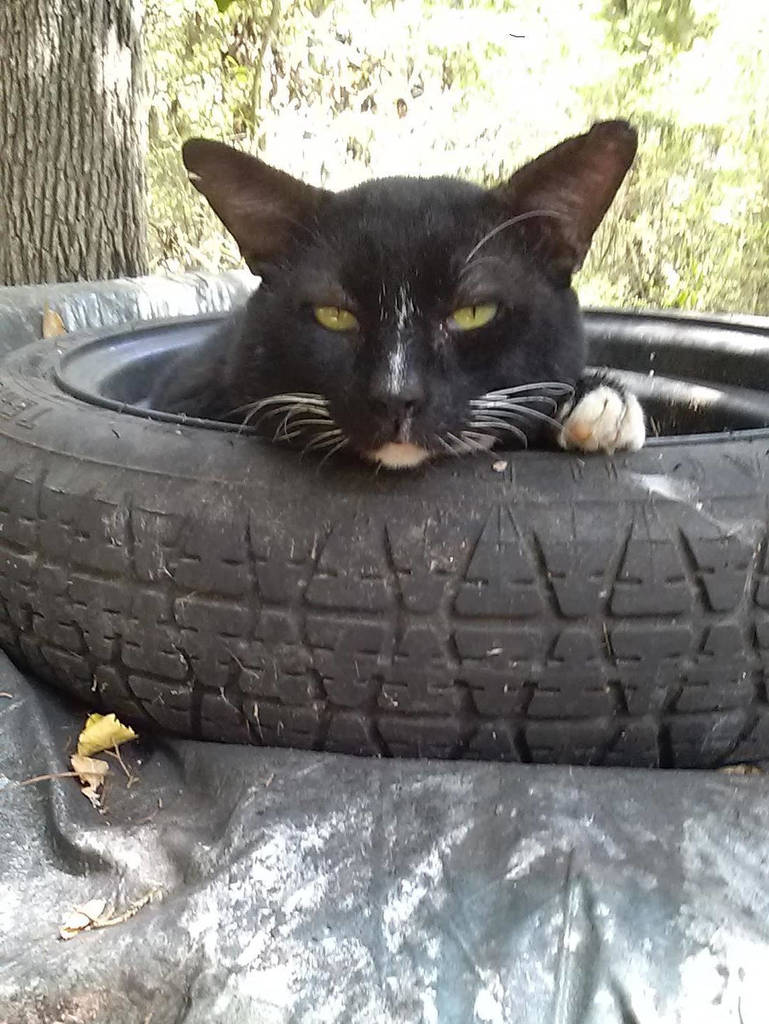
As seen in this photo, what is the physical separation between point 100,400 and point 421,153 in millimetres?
4314

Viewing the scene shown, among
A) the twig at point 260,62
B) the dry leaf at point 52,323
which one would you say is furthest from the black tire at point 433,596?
the twig at point 260,62

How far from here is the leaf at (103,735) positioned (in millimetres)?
1238

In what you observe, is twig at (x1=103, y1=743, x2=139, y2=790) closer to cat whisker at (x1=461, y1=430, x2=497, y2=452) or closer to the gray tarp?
the gray tarp

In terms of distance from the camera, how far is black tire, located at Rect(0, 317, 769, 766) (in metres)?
1.04

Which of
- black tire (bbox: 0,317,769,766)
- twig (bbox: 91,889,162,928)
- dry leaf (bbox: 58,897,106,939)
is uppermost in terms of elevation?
black tire (bbox: 0,317,769,766)

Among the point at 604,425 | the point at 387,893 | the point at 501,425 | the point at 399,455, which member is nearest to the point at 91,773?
the point at 387,893

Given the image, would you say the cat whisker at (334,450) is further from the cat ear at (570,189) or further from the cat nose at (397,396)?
the cat ear at (570,189)

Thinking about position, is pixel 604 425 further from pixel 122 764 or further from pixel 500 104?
pixel 500 104

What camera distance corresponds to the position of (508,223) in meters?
1.24

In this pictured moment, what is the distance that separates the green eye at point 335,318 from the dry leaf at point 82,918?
29.4 inches

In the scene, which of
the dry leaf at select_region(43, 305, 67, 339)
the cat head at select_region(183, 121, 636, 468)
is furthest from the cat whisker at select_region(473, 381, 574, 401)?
the dry leaf at select_region(43, 305, 67, 339)

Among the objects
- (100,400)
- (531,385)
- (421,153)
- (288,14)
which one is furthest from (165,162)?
(531,385)

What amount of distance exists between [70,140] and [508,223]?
1.93 metres

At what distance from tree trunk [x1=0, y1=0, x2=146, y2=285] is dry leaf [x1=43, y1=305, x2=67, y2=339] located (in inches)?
24.9
